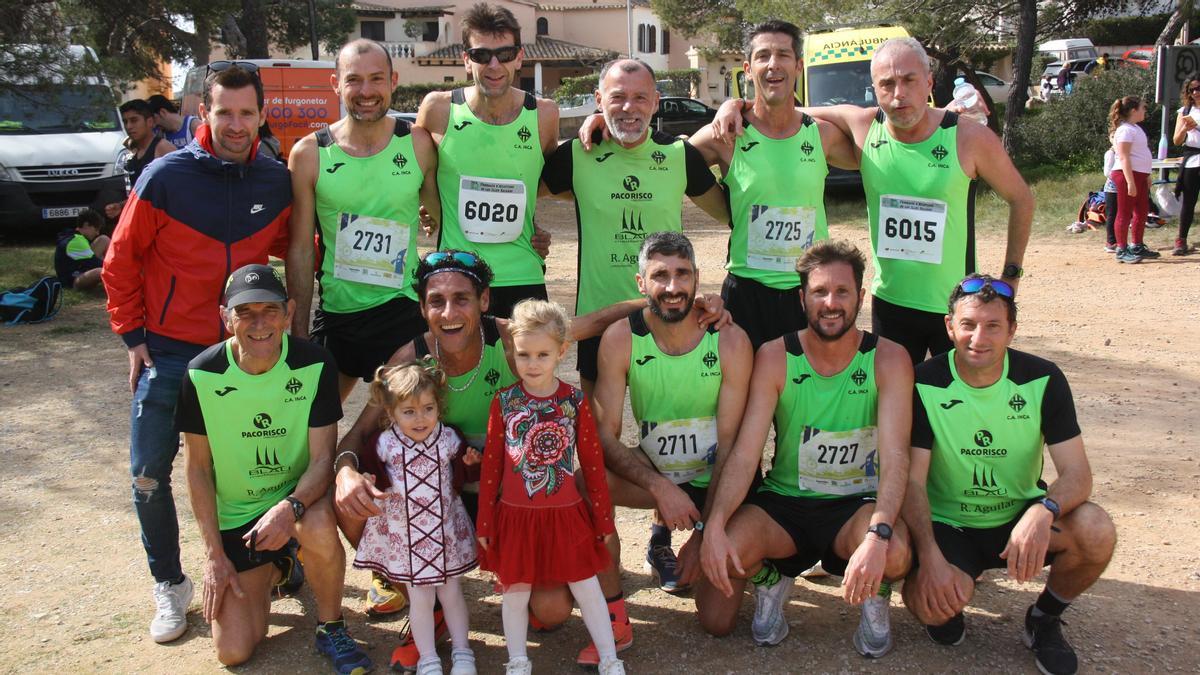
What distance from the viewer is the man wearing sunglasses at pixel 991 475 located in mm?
3637

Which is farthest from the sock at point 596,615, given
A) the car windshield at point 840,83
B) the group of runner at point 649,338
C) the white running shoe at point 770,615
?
the car windshield at point 840,83

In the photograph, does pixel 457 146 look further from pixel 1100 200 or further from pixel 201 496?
pixel 1100 200

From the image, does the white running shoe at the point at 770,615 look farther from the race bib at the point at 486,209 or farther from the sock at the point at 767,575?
the race bib at the point at 486,209

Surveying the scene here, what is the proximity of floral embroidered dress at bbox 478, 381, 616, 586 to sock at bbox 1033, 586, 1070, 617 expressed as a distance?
5.12 feet

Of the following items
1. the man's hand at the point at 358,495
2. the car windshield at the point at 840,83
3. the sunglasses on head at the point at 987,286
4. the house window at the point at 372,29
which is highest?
the house window at the point at 372,29

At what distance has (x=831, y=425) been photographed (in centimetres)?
397

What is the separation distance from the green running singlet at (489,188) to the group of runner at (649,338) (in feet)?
0.04

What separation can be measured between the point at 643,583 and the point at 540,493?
3.25 feet

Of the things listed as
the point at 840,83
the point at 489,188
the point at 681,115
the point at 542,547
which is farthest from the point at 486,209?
the point at 681,115

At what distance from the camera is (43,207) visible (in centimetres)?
1398

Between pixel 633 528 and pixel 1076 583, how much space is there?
2021 millimetres

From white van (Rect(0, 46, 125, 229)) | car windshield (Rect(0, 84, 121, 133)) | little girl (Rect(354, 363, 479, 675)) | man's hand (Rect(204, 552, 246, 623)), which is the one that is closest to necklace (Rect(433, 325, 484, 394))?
little girl (Rect(354, 363, 479, 675))

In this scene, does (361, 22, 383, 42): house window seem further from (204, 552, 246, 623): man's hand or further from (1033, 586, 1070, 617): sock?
(1033, 586, 1070, 617): sock

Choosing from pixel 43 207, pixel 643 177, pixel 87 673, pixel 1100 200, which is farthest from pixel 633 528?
pixel 43 207
